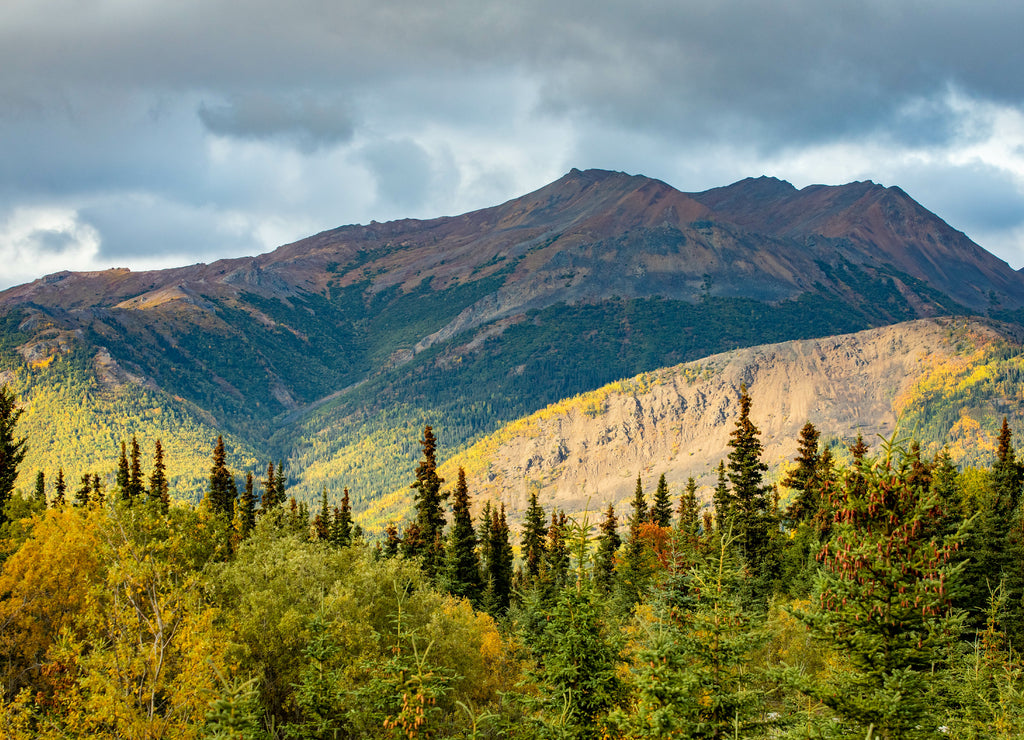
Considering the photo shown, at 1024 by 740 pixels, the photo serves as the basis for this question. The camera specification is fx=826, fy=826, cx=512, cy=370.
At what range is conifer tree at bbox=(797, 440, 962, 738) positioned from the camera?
20734 millimetres

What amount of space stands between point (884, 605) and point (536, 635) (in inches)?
533

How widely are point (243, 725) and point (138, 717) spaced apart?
26.5 ft

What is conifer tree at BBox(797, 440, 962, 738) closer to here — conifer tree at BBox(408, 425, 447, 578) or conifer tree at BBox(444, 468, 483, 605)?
conifer tree at BBox(408, 425, 447, 578)

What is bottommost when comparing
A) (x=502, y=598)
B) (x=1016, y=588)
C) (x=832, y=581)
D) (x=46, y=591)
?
(x=502, y=598)

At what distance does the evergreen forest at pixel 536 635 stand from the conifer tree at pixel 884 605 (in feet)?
0.23

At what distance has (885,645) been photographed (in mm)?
21312

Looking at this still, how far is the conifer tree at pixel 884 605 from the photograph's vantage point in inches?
816

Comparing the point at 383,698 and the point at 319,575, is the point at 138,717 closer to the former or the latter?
the point at 383,698

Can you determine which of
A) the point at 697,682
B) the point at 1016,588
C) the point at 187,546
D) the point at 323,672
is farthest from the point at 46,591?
the point at 1016,588

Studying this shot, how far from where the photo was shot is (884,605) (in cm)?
2128

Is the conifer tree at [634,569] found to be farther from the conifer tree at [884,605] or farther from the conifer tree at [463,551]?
the conifer tree at [884,605]

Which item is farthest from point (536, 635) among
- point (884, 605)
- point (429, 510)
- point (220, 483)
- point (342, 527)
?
point (342, 527)

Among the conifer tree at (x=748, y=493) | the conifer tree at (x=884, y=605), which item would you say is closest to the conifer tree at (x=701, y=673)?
the conifer tree at (x=884, y=605)

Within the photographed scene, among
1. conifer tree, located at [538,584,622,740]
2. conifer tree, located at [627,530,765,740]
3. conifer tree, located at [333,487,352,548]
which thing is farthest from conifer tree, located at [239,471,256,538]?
conifer tree, located at [627,530,765,740]
